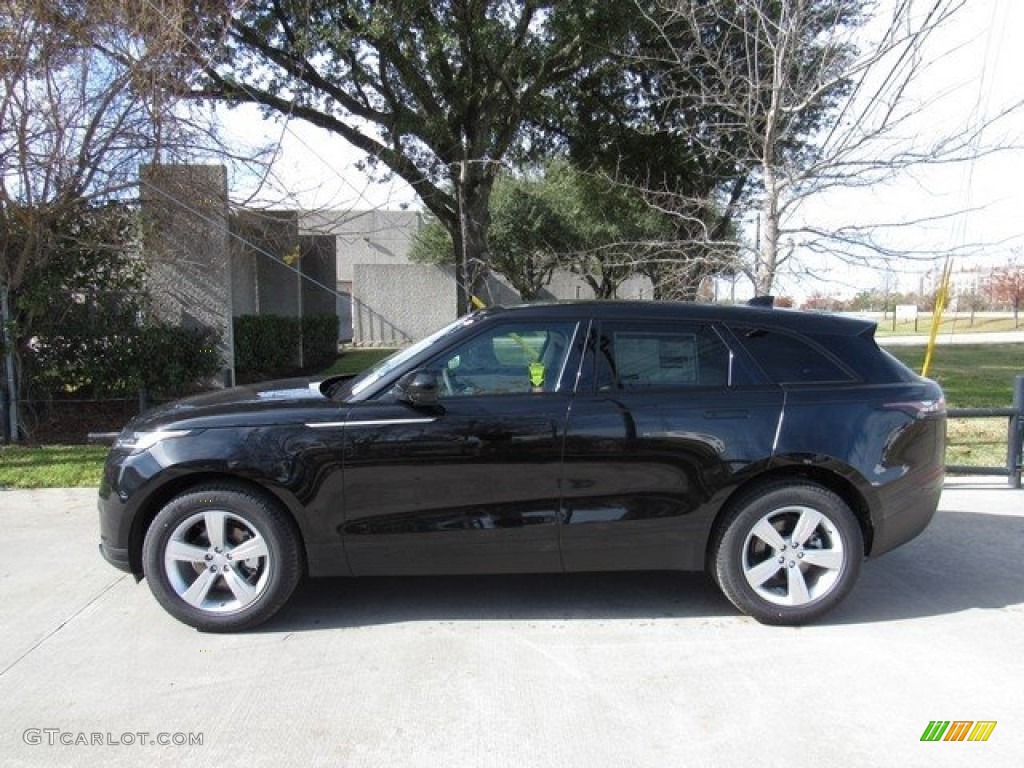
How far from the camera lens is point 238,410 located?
409 cm

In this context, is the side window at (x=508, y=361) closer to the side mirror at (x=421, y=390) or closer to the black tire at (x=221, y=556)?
the side mirror at (x=421, y=390)

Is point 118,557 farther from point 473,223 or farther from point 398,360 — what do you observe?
point 473,223

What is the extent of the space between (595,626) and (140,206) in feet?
23.7

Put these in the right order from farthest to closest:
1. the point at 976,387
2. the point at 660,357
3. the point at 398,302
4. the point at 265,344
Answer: the point at 398,302 < the point at 265,344 < the point at 976,387 < the point at 660,357

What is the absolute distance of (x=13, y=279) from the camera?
8242mm

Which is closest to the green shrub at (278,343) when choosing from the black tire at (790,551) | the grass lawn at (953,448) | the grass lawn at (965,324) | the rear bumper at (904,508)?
the grass lawn at (953,448)

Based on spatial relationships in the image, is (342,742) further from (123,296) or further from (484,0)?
(484,0)

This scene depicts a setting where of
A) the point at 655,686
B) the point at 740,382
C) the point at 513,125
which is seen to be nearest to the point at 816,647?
the point at 655,686

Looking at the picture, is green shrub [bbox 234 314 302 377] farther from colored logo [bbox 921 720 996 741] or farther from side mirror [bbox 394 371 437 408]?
colored logo [bbox 921 720 996 741]

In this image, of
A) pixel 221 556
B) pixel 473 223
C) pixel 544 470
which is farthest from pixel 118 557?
pixel 473 223

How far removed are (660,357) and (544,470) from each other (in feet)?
2.89

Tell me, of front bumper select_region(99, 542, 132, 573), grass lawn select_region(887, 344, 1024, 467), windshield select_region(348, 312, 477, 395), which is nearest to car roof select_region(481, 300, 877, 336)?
windshield select_region(348, 312, 477, 395)

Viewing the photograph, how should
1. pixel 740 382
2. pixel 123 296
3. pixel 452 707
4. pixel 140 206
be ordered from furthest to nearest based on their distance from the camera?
pixel 123 296
pixel 140 206
pixel 740 382
pixel 452 707

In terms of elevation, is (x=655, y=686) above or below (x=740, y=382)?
below
